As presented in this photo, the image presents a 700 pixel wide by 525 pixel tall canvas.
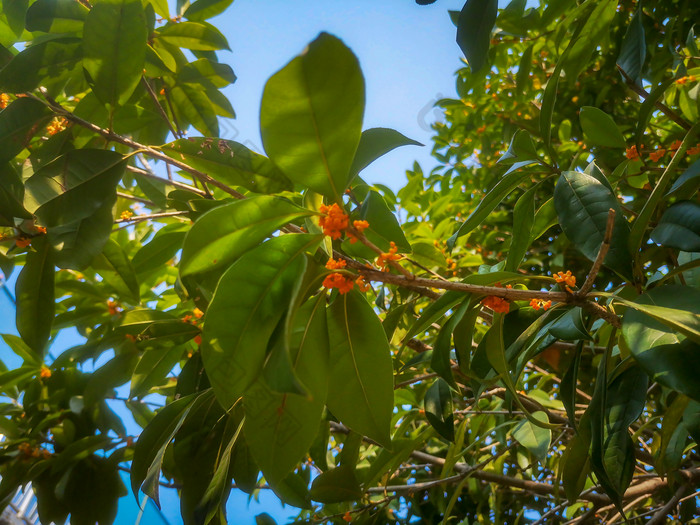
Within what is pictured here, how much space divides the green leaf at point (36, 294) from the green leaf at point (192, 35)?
1.99 ft

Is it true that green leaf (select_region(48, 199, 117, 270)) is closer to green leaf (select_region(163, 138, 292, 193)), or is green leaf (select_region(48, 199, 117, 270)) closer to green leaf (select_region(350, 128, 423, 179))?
green leaf (select_region(163, 138, 292, 193))

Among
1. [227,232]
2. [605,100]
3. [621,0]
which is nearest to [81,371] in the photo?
[227,232]

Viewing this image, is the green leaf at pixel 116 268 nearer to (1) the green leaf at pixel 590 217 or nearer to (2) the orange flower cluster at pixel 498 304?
(2) the orange flower cluster at pixel 498 304

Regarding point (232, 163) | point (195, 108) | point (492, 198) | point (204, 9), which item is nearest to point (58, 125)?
point (195, 108)

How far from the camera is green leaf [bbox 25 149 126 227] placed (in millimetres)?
944

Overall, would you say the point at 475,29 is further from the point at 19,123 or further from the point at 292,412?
the point at 19,123

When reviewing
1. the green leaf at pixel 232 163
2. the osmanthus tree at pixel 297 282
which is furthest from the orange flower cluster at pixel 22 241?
the green leaf at pixel 232 163

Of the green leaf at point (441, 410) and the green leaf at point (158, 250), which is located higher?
the green leaf at point (158, 250)

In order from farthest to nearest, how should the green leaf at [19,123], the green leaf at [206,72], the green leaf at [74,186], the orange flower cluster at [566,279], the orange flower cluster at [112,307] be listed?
the orange flower cluster at [112,307] < the green leaf at [206,72] < the green leaf at [19,123] < the green leaf at [74,186] < the orange flower cluster at [566,279]

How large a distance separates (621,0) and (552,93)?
1.23 m

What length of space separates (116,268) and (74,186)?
0.39 meters

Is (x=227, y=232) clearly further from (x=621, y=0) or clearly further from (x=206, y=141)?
(x=621, y=0)

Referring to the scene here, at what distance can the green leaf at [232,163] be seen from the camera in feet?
3.27

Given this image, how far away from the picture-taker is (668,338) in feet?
2.10
